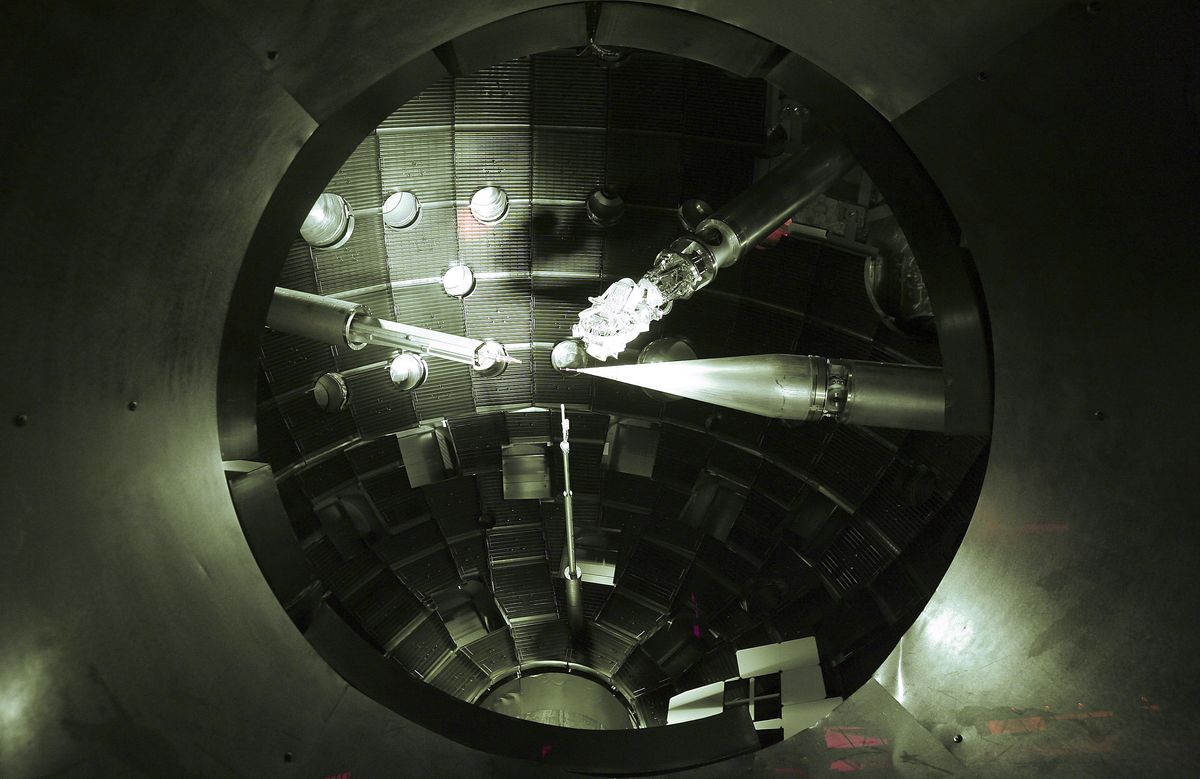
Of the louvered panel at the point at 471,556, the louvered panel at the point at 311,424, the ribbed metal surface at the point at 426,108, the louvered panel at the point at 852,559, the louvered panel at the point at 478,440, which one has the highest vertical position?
the ribbed metal surface at the point at 426,108

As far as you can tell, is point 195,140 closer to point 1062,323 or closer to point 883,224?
point 1062,323

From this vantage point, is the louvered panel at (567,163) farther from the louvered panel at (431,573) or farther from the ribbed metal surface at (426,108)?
the louvered panel at (431,573)

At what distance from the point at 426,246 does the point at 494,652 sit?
4.90 m

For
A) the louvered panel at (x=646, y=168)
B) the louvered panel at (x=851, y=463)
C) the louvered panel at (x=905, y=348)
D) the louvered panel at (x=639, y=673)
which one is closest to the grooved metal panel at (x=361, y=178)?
the louvered panel at (x=646, y=168)

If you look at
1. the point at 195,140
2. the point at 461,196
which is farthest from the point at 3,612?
the point at 461,196

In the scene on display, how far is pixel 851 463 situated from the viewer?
756 centimetres

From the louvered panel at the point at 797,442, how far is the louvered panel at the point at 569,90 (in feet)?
11.3

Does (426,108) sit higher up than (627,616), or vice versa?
(426,108)

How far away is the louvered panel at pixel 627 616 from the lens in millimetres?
9469

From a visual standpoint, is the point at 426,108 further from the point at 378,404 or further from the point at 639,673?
the point at 639,673

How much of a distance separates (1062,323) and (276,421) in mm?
6439

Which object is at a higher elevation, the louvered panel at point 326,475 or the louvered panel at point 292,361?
the louvered panel at point 292,361

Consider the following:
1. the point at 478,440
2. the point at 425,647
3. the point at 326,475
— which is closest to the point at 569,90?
the point at 478,440

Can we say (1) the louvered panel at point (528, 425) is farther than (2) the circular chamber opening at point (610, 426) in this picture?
Yes
